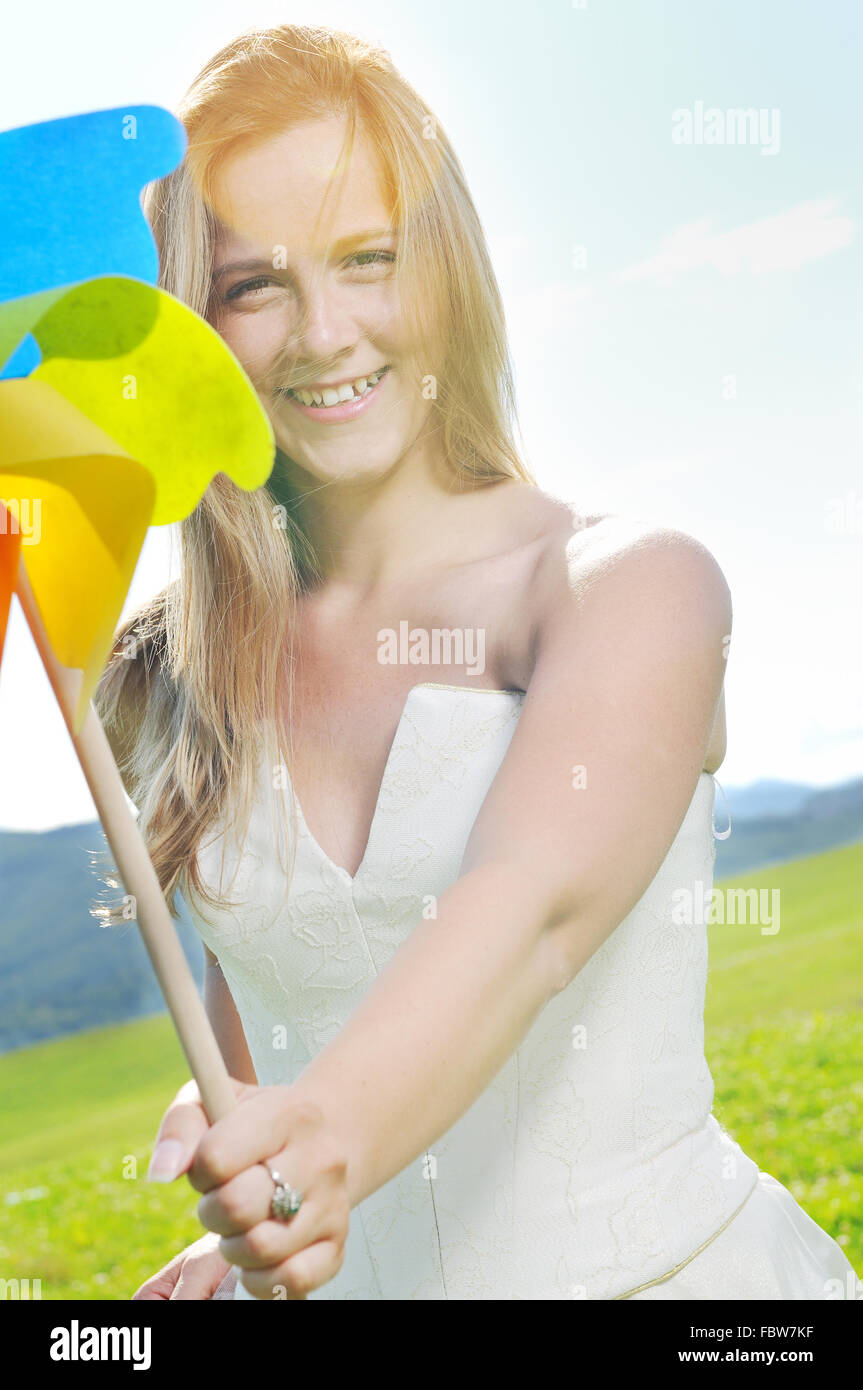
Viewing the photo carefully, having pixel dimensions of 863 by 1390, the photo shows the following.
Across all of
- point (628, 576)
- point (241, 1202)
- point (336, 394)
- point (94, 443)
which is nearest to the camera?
point (241, 1202)

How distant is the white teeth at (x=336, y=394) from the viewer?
1.46 m

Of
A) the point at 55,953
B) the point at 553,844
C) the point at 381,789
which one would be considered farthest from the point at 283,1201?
the point at 55,953

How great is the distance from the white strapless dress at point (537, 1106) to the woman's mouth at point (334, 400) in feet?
1.12

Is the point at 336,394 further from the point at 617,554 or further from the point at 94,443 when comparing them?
the point at 94,443

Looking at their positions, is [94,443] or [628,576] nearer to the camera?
[94,443]

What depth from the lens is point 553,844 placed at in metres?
1.03

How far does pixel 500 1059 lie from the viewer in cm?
101

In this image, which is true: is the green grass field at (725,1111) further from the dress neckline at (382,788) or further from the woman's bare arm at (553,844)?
the woman's bare arm at (553,844)

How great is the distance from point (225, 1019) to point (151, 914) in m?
0.93

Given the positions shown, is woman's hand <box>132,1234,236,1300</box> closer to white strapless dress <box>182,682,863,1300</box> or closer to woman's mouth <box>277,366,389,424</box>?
white strapless dress <box>182,682,863,1300</box>

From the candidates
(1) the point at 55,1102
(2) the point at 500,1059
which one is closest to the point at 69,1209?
(1) the point at 55,1102

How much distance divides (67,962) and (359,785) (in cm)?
1599

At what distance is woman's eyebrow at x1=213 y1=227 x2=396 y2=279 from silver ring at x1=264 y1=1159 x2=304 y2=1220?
1035 millimetres

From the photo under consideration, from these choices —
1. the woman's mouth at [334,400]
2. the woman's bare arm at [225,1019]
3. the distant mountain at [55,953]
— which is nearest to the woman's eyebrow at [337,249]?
the woman's mouth at [334,400]
